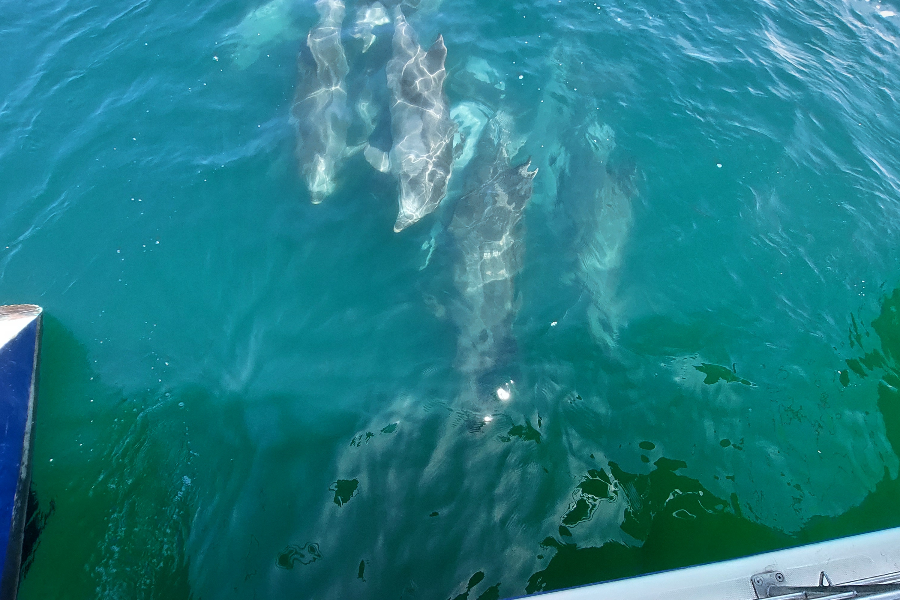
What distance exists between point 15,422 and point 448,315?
8.21m

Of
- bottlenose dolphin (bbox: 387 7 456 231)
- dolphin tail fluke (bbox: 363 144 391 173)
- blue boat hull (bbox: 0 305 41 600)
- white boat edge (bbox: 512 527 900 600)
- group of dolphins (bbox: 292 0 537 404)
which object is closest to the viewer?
white boat edge (bbox: 512 527 900 600)

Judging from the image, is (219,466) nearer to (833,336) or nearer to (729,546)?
(729,546)

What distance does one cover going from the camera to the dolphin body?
10.9m

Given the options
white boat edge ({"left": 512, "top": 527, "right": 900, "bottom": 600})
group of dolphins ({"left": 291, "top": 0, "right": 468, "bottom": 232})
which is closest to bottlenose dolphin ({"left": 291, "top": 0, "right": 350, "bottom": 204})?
group of dolphins ({"left": 291, "top": 0, "right": 468, "bottom": 232})

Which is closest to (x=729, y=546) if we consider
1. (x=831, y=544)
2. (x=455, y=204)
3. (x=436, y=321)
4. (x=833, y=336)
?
(x=831, y=544)

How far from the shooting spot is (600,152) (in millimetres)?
13961

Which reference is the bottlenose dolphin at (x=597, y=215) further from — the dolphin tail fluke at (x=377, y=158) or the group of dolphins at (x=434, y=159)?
the dolphin tail fluke at (x=377, y=158)

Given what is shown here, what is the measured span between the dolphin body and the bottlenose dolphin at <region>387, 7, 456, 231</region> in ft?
2.80

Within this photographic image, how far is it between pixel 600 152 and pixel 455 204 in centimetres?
425

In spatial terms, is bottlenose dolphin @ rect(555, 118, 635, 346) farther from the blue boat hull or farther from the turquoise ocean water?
the blue boat hull

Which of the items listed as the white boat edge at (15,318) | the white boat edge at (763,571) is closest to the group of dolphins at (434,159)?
the white boat edge at (763,571)

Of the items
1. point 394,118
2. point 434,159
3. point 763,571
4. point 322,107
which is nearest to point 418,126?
point 394,118

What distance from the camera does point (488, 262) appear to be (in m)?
12.1

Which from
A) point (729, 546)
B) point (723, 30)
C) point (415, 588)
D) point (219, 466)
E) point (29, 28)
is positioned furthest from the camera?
point (723, 30)
